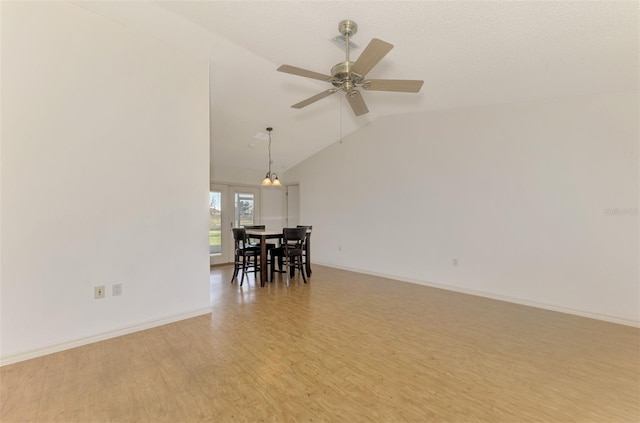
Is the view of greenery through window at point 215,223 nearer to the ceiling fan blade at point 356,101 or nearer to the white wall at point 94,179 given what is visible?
the white wall at point 94,179

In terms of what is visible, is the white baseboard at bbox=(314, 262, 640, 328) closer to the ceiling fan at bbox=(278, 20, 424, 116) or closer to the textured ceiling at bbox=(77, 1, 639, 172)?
the textured ceiling at bbox=(77, 1, 639, 172)

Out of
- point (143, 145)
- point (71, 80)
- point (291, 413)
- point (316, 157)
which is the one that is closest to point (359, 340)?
point (291, 413)

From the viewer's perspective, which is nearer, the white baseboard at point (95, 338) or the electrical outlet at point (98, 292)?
the white baseboard at point (95, 338)

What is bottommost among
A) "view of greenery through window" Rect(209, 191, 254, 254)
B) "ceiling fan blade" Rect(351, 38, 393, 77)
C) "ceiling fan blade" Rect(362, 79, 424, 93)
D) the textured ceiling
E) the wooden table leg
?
the wooden table leg

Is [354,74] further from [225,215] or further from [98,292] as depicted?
[225,215]

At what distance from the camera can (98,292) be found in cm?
267

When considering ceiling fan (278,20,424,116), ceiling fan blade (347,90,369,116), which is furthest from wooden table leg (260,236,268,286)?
ceiling fan (278,20,424,116)

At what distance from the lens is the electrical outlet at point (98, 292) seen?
8.71ft

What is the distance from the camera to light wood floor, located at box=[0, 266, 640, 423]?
67.9 inches

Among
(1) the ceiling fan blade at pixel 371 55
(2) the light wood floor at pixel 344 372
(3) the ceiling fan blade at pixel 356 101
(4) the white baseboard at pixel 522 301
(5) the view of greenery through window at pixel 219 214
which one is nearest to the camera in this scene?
(2) the light wood floor at pixel 344 372

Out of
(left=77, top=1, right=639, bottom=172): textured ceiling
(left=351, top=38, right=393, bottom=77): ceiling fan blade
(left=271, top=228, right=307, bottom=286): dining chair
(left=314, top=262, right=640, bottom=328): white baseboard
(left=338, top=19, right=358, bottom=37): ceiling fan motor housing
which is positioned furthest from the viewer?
(left=271, top=228, right=307, bottom=286): dining chair

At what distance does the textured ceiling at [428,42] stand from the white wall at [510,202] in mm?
415

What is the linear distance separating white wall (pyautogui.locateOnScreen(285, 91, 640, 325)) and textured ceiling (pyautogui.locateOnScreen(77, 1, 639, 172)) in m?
0.41

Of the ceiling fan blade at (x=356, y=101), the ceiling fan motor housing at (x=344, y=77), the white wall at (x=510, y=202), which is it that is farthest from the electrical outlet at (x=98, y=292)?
the white wall at (x=510, y=202)
